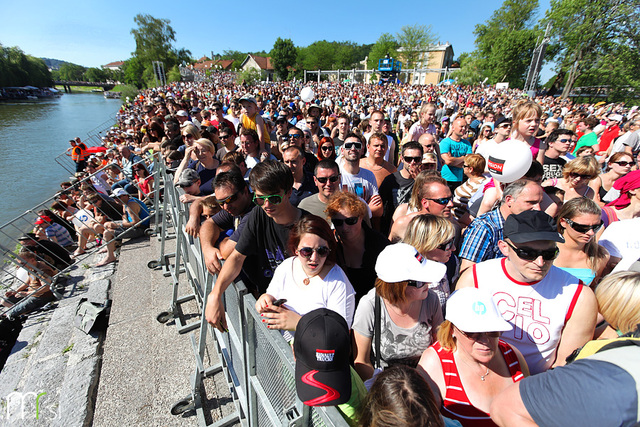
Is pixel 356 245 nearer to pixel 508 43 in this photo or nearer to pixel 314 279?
pixel 314 279

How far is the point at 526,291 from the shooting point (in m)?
1.79

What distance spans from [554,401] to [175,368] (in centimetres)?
366

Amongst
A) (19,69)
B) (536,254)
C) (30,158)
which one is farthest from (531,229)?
(19,69)

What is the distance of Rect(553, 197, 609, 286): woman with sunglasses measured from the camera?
7.09 ft

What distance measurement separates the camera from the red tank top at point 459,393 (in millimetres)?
1411

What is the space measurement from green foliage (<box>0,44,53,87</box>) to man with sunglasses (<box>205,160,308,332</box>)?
9817 cm

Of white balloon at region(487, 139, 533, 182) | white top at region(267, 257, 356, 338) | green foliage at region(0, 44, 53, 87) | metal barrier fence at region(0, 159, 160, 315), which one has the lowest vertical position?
metal barrier fence at region(0, 159, 160, 315)

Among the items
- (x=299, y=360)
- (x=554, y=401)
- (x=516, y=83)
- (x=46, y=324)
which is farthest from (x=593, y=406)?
(x=516, y=83)

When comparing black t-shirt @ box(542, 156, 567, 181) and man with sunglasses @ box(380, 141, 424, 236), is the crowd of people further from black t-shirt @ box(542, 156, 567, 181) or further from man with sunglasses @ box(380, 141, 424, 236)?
black t-shirt @ box(542, 156, 567, 181)

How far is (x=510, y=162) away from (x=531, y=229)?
1297 mm

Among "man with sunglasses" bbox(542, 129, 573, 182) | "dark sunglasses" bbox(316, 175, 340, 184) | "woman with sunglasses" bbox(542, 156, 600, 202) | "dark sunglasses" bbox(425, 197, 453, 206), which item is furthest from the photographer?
"man with sunglasses" bbox(542, 129, 573, 182)

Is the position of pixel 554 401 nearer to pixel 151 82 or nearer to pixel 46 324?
pixel 46 324

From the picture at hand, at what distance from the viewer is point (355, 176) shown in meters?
3.58

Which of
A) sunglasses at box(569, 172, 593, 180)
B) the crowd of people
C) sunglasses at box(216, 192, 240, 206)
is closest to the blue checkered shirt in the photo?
the crowd of people
